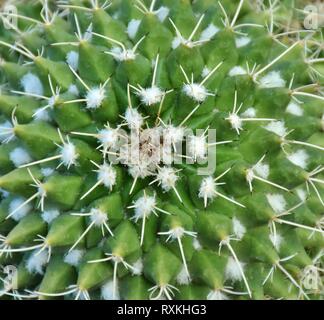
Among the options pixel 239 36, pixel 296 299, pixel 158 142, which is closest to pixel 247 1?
pixel 239 36

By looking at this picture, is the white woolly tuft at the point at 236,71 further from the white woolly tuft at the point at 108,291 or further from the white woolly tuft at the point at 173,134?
the white woolly tuft at the point at 108,291

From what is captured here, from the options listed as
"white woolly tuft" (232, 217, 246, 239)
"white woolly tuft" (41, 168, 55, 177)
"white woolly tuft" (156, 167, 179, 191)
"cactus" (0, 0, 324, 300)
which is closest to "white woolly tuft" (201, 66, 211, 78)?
"cactus" (0, 0, 324, 300)

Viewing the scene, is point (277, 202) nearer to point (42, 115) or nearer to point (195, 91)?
point (195, 91)

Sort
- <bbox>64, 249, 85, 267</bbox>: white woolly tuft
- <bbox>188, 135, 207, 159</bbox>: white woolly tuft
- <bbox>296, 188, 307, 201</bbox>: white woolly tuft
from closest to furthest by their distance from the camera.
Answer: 1. <bbox>188, 135, 207, 159</bbox>: white woolly tuft
2. <bbox>64, 249, 85, 267</bbox>: white woolly tuft
3. <bbox>296, 188, 307, 201</bbox>: white woolly tuft

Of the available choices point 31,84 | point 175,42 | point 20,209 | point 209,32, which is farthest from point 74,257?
point 209,32

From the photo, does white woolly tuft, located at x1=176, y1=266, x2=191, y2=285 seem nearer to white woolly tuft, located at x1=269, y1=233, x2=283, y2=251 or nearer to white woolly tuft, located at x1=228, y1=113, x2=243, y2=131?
white woolly tuft, located at x1=269, y1=233, x2=283, y2=251
